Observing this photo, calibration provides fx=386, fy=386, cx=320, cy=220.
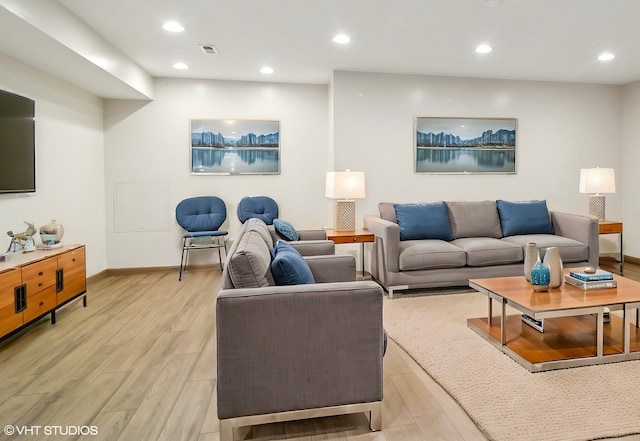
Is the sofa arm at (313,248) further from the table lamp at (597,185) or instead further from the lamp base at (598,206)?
the lamp base at (598,206)

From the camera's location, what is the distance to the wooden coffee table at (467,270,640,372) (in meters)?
2.35

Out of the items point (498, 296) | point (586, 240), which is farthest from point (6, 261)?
point (586, 240)

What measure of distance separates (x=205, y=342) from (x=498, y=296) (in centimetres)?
211

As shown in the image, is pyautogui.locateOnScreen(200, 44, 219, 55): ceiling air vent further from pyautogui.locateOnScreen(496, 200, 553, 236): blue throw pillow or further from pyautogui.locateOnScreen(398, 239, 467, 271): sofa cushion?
pyautogui.locateOnScreen(496, 200, 553, 236): blue throw pillow

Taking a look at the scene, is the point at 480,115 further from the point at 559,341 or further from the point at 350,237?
the point at 559,341

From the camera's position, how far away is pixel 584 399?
6.57 ft

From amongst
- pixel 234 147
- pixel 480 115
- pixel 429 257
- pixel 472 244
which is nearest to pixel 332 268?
pixel 429 257

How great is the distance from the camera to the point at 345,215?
14.7 ft

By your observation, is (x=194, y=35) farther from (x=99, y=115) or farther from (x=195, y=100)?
(x=99, y=115)

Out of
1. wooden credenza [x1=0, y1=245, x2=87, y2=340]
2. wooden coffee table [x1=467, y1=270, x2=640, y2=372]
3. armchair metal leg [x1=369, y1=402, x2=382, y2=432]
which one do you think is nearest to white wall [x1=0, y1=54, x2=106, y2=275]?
wooden credenza [x1=0, y1=245, x2=87, y2=340]

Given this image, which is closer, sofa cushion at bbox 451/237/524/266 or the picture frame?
sofa cushion at bbox 451/237/524/266

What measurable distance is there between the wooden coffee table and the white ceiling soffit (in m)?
3.62

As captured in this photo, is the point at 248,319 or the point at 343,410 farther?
the point at 343,410

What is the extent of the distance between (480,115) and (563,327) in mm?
3201
